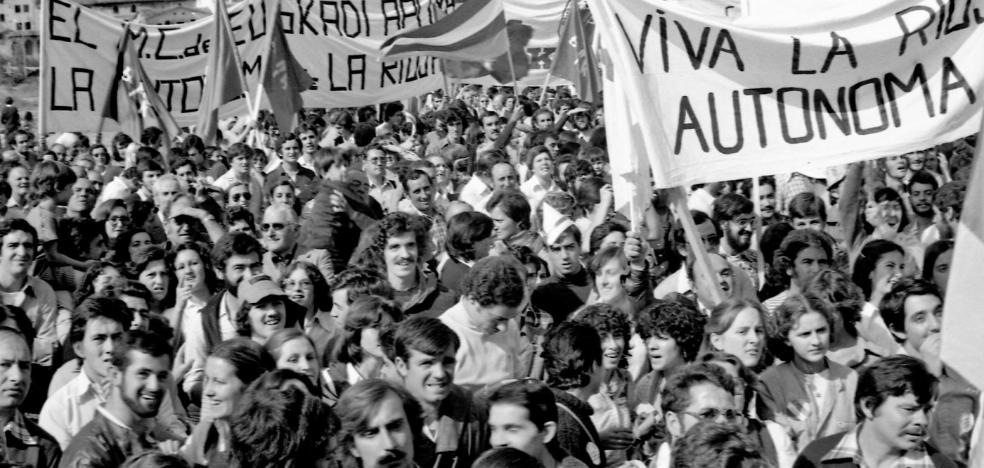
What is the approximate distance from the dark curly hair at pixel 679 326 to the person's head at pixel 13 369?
2.37 metres

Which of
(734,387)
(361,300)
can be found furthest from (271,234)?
(734,387)

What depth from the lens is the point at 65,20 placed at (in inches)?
540

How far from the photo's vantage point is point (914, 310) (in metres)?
6.34

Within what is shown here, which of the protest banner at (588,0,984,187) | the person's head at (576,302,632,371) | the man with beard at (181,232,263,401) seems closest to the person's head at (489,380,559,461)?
the person's head at (576,302,632,371)

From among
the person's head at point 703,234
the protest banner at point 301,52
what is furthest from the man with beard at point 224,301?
the protest banner at point 301,52

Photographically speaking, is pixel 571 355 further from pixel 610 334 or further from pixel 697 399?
pixel 697 399

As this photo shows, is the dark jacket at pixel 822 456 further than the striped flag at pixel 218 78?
No

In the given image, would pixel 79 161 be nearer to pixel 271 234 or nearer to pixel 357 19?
pixel 357 19

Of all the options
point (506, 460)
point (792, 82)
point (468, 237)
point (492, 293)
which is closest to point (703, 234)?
point (468, 237)

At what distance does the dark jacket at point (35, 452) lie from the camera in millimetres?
5055

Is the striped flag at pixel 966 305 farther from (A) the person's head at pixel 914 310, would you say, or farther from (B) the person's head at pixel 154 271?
(B) the person's head at pixel 154 271

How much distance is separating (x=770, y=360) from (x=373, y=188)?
6.10 meters

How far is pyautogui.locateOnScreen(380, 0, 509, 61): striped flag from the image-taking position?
13.4 metres

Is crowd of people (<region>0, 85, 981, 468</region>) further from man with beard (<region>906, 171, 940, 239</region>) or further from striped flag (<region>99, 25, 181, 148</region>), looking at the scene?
striped flag (<region>99, 25, 181, 148</region>)
